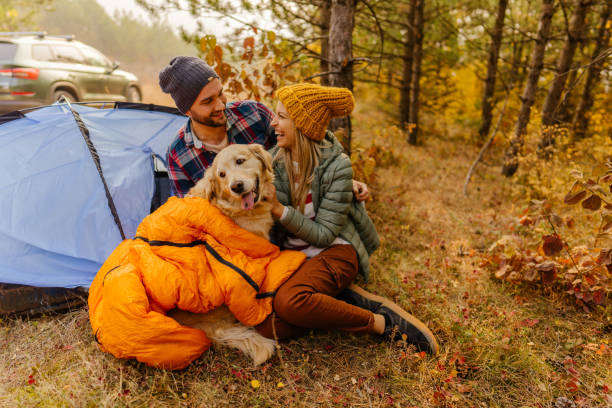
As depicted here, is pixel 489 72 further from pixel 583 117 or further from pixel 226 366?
pixel 226 366

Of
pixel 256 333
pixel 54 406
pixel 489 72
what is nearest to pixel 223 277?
pixel 256 333

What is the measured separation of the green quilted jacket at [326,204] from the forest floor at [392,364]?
672 mm

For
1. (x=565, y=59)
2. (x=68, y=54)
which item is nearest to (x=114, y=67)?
(x=68, y=54)

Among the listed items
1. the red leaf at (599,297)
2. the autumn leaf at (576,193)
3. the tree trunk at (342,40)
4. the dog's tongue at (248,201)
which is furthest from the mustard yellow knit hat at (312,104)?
the red leaf at (599,297)

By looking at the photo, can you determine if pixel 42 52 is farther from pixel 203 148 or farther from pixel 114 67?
pixel 203 148

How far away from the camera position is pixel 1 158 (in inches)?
105

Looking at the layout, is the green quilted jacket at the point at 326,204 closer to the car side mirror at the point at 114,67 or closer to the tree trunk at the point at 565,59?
the tree trunk at the point at 565,59

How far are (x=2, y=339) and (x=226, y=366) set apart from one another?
1.65 metres

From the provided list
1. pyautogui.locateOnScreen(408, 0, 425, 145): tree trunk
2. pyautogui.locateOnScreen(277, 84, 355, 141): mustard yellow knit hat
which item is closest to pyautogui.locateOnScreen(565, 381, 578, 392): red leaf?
pyautogui.locateOnScreen(277, 84, 355, 141): mustard yellow knit hat

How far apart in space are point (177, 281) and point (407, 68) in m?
7.28

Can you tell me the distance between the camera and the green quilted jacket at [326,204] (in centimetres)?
231

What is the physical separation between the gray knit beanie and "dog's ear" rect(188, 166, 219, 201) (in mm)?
655

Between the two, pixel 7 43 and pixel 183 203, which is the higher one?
pixel 7 43

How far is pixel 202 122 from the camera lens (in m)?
2.54
